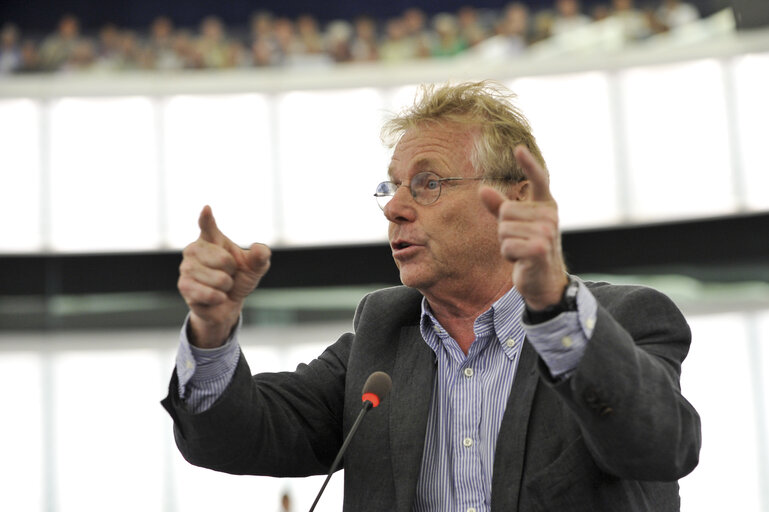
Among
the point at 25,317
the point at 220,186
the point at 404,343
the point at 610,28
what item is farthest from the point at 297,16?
the point at 404,343

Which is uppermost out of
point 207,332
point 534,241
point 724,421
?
point 534,241

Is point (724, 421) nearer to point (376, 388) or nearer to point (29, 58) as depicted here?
point (376, 388)

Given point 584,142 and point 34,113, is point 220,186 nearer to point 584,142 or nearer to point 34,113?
point 34,113

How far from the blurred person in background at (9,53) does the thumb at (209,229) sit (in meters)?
9.51

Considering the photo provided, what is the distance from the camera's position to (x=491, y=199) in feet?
4.58

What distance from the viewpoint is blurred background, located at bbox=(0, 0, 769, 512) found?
371 inches

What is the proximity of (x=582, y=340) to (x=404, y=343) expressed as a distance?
25.2 inches

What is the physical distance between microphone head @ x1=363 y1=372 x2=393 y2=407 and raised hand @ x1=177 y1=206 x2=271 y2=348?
0.90 feet

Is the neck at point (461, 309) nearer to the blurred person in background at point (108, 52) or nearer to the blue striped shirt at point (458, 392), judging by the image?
the blue striped shirt at point (458, 392)

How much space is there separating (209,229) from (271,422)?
46cm

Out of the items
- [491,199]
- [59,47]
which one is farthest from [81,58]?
[491,199]

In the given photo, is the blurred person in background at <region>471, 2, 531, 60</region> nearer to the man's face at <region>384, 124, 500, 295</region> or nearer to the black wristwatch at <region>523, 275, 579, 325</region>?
the man's face at <region>384, 124, 500, 295</region>

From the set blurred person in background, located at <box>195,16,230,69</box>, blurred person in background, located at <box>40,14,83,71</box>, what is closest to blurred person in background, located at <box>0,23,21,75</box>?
blurred person in background, located at <box>40,14,83,71</box>

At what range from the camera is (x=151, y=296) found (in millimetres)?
9859
